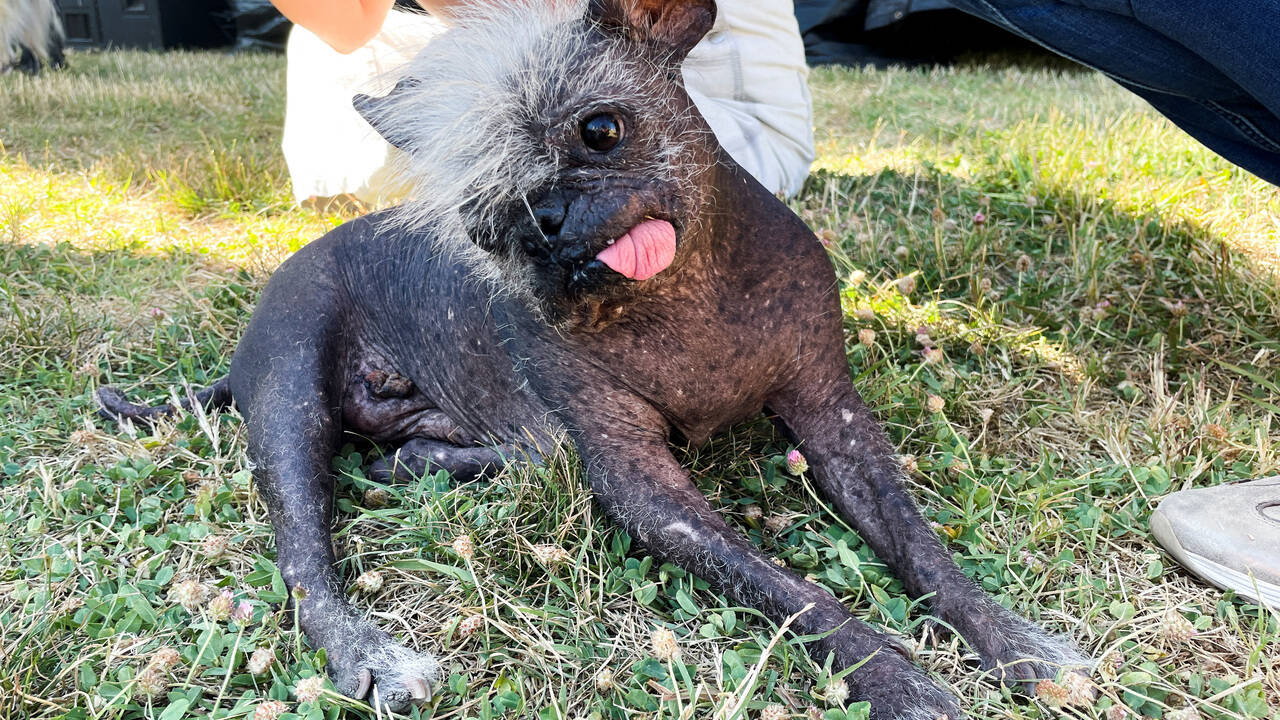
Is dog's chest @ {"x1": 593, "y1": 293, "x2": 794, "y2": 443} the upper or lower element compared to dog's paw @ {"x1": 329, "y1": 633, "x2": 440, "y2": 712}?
upper

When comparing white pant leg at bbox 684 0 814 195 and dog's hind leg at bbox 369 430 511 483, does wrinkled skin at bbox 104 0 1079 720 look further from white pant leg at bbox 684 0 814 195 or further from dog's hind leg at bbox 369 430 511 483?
white pant leg at bbox 684 0 814 195

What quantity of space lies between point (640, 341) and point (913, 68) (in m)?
5.64

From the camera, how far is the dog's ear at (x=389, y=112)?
1565 millimetres

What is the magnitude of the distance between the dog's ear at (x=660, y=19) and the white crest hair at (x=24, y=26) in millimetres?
948

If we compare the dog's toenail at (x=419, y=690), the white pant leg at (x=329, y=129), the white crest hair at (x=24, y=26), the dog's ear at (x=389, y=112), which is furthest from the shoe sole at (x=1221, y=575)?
the white pant leg at (x=329, y=129)

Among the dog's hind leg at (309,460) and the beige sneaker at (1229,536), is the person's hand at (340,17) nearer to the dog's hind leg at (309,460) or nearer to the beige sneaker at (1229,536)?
the dog's hind leg at (309,460)

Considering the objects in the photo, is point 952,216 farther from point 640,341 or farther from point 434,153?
point 434,153

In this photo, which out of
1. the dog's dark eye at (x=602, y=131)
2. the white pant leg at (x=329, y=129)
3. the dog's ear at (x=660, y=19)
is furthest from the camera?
the white pant leg at (x=329, y=129)

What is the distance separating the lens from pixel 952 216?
117 inches

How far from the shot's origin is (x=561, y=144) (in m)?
1.41

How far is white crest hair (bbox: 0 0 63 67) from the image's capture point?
5.11 feet

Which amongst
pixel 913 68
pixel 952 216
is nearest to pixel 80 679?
pixel 952 216

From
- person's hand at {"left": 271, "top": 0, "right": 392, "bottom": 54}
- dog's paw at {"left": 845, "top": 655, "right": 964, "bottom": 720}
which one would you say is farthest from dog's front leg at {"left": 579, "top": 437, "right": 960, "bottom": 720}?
person's hand at {"left": 271, "top": 0, "right": 392, "bottom": 54}

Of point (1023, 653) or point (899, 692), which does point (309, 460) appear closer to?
point (899, 692)
